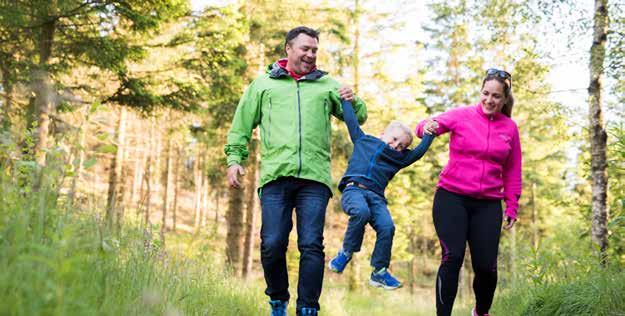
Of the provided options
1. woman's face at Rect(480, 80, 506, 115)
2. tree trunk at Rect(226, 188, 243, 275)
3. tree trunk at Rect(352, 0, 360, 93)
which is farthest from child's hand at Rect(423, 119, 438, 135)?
tree trunk at Rect(352, 0, 360, 93)

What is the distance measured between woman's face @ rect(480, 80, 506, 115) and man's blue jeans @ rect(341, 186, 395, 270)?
1.32 meters

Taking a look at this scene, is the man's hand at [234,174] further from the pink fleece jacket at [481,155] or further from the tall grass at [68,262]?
the pink fleece jacket at [481,155]

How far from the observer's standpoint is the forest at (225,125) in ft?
10.1

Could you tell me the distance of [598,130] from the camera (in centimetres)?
928

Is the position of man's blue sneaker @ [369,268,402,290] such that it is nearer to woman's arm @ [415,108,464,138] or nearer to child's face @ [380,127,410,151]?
child's face @ [380,127,410,151]

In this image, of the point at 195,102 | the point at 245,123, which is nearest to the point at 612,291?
the point at 245,123

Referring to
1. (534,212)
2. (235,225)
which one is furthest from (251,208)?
(534,212)

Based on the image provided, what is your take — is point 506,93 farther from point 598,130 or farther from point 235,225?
point 235,225

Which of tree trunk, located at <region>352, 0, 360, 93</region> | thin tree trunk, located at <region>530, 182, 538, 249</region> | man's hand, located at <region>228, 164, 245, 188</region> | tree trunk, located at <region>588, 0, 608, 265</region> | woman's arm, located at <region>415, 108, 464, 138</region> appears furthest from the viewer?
thin tree trunk, located at <region>530, 182, 538, 249</region>

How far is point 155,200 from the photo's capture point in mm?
55375

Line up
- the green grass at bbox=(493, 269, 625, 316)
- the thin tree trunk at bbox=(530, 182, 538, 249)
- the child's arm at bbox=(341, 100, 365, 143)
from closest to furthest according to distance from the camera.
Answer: the green grass at bbox=(493, 269, 625, 316) < the child's arm at bbox=(341, 100, 365, 143) < the thin tree trunk at bbox=(530, 182, 538, 249)

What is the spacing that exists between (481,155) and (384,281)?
145 cm

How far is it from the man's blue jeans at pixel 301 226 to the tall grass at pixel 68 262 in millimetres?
749

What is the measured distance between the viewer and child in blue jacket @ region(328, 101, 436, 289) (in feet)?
15.5
